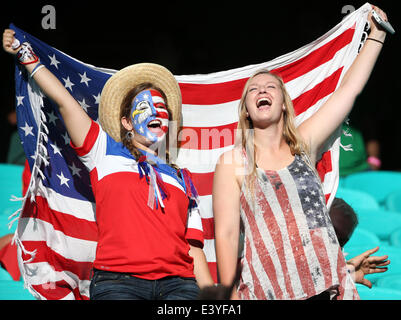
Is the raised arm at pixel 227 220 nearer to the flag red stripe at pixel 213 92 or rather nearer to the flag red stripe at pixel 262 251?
the flag red stripe at pixel 262 251

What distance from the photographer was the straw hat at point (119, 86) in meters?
3.13

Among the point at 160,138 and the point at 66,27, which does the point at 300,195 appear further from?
Result: the point at 66,27

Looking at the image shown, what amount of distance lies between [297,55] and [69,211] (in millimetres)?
1635

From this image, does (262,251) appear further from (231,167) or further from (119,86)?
(119,86)

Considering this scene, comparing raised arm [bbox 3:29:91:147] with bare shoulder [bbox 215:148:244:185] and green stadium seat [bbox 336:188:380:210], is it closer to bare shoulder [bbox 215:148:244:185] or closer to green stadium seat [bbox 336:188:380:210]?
bare shoulder [bbox 215:148:244:185]

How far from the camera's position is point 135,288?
8.11 ft

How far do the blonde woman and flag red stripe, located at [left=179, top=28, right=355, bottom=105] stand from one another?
0.47 m

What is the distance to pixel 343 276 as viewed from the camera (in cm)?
255

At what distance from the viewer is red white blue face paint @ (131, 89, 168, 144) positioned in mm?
2893

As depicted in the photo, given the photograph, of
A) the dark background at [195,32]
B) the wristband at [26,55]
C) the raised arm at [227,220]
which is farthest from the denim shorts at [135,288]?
the dark background at [195,32]

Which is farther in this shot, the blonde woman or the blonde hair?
the blonde hair

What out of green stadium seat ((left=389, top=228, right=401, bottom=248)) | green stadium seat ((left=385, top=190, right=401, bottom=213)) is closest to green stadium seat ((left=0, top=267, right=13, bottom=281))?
green stadium seat ((left=389, top=228, right=401, bottom=248))

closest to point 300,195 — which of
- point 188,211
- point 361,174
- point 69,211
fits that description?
point 188,211

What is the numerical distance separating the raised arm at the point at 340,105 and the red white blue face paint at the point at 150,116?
0.72 m
